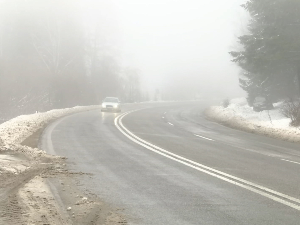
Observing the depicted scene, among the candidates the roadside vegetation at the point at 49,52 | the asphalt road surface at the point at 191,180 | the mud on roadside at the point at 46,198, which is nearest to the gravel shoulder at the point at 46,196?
the mud on roadside at the point at 46,198

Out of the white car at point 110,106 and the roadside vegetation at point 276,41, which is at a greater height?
the roadside vegetation at point 276,41

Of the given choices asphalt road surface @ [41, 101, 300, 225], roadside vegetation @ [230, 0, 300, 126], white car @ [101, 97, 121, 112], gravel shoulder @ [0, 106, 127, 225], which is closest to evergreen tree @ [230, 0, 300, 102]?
roadside vegetation @ [230, 0, 300, 126]

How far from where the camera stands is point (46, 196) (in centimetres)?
654

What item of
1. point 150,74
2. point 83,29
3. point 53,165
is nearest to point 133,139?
point 53,165

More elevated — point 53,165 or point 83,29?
point 83,29

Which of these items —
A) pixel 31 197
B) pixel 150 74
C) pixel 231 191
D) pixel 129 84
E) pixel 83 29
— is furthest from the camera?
pixel 150 74

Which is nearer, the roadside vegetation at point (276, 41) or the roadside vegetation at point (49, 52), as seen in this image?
A: the roadside vegetation at point (276, 41)

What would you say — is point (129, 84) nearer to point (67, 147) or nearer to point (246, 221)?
point (67, 147)

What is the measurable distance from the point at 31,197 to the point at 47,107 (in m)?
37.1

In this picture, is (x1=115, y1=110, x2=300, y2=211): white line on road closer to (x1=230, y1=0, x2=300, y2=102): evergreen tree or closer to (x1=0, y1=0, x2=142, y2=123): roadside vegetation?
(x1=230, y1=0, x2=300, y2=102): evergreen tree

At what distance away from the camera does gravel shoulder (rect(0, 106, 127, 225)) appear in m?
5.41

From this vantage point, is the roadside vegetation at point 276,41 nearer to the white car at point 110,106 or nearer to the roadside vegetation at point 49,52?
the white car at point 110,106

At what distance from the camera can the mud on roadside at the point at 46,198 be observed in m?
5.39

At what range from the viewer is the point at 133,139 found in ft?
54.3
